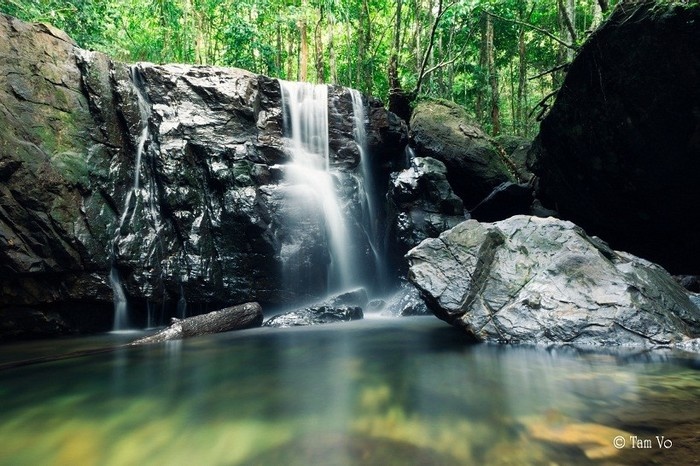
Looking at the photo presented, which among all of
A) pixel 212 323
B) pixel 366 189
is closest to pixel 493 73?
pixel 366 189

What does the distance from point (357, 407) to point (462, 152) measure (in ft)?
33.0

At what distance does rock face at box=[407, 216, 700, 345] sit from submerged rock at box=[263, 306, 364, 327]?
254 cm

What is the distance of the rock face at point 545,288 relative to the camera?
505cm

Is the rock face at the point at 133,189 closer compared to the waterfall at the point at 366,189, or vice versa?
the rock face at the point at 133,189

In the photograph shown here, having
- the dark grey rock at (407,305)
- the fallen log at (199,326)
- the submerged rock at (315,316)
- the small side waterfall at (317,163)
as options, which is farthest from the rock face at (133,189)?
the dark grey rock at (407,305)

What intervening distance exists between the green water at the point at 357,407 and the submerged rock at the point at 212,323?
1220 millimetres

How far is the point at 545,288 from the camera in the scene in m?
5.47

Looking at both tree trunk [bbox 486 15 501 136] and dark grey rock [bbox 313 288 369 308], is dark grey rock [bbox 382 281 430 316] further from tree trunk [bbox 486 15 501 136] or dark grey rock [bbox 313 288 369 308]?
tree trunk [bbox 486 15 501 136]

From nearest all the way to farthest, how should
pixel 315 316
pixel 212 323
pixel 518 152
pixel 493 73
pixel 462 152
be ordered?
pixel 212 323, pixel 315 316, pixel 462 152, pixel 518 152, pixel 493 73

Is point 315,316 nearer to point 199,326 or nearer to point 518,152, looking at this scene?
point 199,326

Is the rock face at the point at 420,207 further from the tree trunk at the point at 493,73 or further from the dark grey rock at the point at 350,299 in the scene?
the tree trunk at the point at 493,73

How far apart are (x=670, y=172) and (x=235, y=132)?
A: 342 inches

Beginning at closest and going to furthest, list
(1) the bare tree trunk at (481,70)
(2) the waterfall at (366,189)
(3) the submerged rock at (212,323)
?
1. (3) the submerged rock at (212,323)
2. (2) the waterfall at (366,189)
3. (1) the bare tree trunk at (481,70)

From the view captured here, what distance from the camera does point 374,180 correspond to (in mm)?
12055
